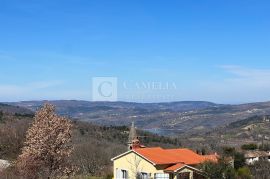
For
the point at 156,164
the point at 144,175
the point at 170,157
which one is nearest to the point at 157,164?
the point at 156,164

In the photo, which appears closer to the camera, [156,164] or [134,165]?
[156,164]

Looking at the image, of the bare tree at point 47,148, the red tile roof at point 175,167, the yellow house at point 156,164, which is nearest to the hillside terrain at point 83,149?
the yellow house at point 156,164

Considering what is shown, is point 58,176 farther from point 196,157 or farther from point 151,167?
point 196,157

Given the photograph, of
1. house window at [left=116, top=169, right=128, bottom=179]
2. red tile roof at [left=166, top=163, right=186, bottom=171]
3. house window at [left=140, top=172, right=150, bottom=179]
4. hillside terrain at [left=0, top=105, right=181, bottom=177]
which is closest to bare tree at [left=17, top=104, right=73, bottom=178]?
house window at [left=140, top=172, right=150, bottom=179]

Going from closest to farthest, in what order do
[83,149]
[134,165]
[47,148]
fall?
[47,148] < [134,165] < [83,149]

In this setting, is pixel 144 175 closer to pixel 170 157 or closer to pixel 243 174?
pixel 170 157

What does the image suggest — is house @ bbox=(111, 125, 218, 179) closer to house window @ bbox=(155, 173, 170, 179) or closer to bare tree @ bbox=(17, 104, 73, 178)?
house window @ bbox=(155, 173, 170, 179)
